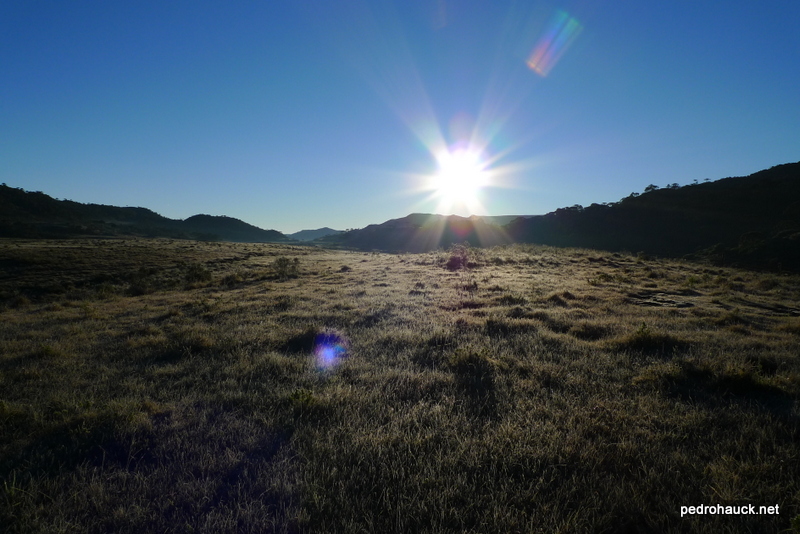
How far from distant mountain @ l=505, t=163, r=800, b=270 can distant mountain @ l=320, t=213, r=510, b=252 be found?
47.6 feet

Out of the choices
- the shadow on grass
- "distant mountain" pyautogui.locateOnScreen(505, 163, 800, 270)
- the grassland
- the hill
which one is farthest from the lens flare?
"distant mountain" pyautogui.locateOnScreen(505, 163, 800, 270)

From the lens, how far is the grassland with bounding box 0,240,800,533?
Result: 292cm

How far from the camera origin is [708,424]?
13.7 feet

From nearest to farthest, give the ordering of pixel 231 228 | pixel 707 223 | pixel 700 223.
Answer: pixel 707 223 → pixel 700 223 → pixel 231 228

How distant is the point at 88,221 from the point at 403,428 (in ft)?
473

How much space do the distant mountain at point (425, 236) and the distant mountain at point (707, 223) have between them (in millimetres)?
14509

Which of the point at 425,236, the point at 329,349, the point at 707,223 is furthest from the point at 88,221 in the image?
the point at 707,223

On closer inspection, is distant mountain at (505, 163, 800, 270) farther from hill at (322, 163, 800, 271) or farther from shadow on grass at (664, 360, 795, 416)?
shadow on grass at (664, 360, 795, 416)

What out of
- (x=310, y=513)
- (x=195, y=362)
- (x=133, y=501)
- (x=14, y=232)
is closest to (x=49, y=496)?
(x=133, y=501)

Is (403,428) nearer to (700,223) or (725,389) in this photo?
(725,389)

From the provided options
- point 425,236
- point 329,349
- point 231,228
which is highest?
point 231,228

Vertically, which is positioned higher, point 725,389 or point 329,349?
point 725,389

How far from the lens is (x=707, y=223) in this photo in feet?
153

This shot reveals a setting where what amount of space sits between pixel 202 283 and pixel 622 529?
25.7 meters
